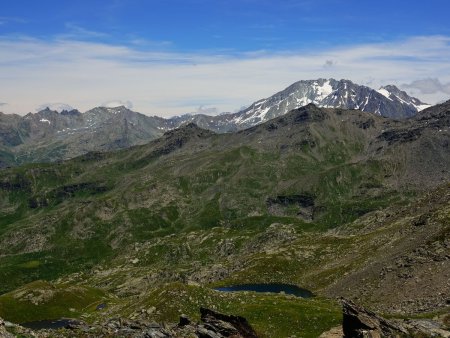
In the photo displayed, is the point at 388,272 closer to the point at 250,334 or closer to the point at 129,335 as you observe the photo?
the point at 250,334

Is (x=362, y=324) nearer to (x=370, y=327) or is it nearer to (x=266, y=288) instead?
(x=370, y=327)

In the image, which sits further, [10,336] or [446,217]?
[446,217]

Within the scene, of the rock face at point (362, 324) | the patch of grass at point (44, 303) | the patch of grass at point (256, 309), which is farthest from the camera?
the patch of grass at point (44, 303)

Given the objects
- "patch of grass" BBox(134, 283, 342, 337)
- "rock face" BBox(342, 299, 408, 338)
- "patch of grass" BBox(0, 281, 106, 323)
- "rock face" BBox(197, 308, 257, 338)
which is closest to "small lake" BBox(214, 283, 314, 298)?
"patch of grass" BBox(0, 281, 106, 323)

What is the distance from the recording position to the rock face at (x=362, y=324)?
47.4 meters

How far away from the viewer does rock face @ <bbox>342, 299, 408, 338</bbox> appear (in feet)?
156

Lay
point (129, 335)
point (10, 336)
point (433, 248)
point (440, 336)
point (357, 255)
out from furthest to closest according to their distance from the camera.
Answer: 1. point (357, 255)
2. point (433, 248)
3. point (440, 336)
4. point (129, 335)
5. point (10, 336)

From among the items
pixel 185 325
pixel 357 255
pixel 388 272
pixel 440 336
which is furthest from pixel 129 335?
pixel 357 255

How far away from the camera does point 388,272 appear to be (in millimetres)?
127188

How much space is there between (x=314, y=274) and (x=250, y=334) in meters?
134

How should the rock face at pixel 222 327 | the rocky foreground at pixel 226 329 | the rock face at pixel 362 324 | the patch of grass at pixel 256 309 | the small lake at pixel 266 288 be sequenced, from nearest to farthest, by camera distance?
the rocky foreground at pixel 226 329, the rock face at pixel 222 327, the rock face at pixel 362 324, the patch of grass at pixel 256 309, the small lake at pixel 266 288

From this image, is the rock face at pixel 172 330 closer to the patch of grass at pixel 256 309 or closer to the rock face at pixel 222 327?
the rock face at pixel 222 327

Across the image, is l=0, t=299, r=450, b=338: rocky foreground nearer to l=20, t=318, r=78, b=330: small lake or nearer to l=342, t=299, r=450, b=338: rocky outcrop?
l=342, t=299, r=450, b=338: rocky outcrop

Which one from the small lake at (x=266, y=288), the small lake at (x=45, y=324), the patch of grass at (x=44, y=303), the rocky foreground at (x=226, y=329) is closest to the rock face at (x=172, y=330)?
the rocky foreground at (x=226, y=329)
